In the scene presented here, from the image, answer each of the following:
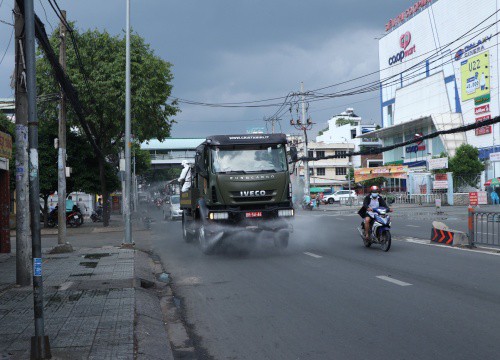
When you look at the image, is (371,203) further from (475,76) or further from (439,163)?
(475,76)

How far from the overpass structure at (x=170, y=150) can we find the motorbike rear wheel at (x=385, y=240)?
64845 millimetres

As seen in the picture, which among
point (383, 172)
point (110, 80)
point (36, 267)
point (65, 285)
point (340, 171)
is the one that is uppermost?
point (110, 80)

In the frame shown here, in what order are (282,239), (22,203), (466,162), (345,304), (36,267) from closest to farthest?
(36,267) < (345,304) < (22,203) < (282,239) < (466,162)

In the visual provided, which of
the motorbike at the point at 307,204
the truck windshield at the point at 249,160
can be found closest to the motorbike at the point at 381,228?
the truck windshield at the point at 249,160

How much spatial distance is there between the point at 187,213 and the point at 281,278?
9224 millimetres

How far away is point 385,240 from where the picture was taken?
1348 cm

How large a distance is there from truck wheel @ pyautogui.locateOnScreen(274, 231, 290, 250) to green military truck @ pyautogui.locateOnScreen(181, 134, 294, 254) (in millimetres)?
29

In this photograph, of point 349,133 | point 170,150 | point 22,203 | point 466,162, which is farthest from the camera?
point 349,133

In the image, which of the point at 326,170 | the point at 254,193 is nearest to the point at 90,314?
the point at 254,193

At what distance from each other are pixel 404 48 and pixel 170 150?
125 feet

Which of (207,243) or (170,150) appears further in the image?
(170,150)

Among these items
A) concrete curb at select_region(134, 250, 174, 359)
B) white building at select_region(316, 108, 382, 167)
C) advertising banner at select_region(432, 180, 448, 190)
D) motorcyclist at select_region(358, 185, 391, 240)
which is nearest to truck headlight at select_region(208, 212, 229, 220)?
concrete curb at select_region(134, 250, 174, 359)

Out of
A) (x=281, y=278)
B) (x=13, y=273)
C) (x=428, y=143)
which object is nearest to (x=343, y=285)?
(x=281, y=278)

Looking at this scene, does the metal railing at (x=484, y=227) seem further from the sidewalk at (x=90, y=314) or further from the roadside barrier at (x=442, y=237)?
the sidewalk at (x=90, y=314)
